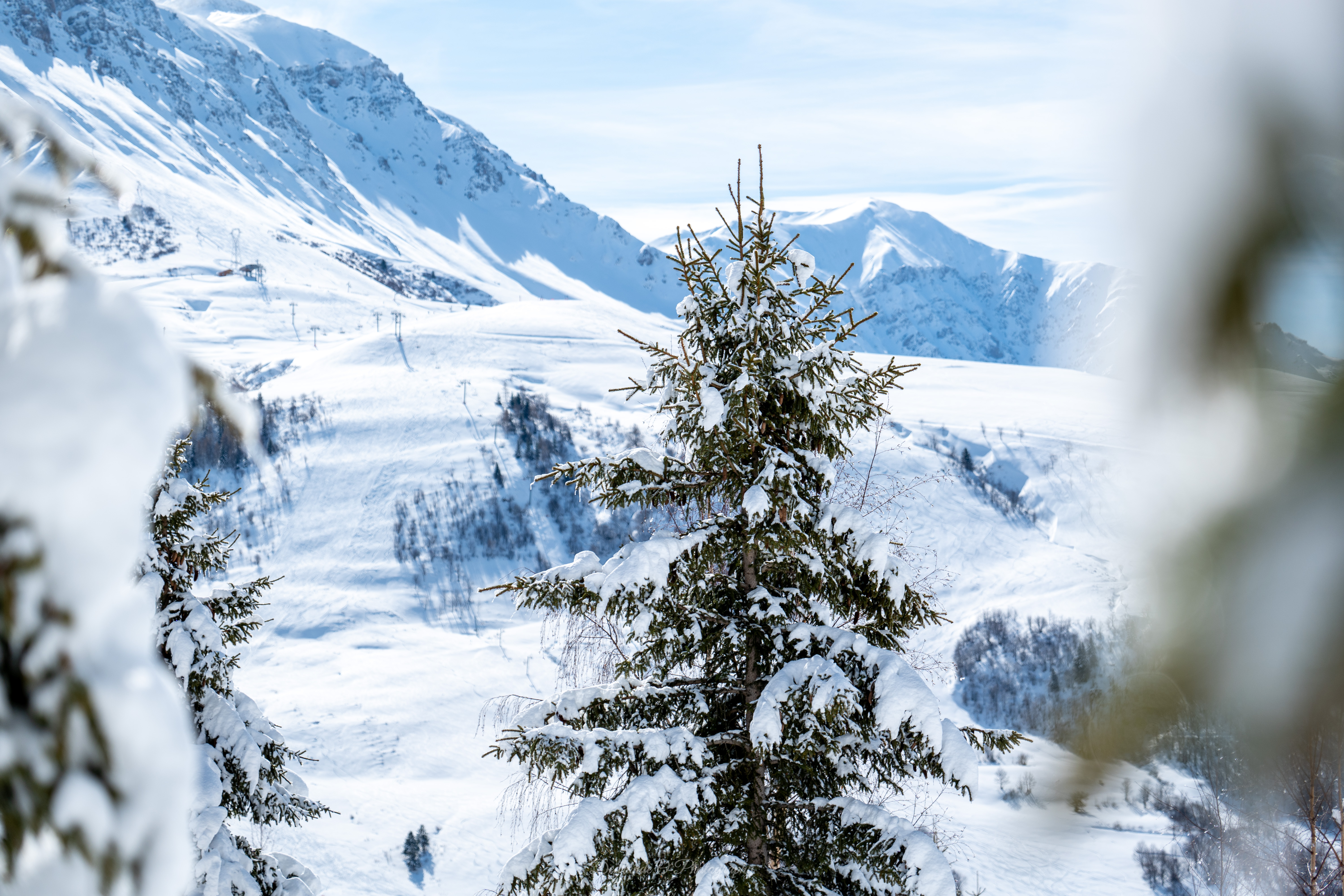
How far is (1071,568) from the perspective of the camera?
27.8 inches

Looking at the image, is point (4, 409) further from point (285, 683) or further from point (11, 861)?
point (285, 683)

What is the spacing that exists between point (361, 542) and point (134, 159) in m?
194

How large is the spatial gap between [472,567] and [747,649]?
53415mm

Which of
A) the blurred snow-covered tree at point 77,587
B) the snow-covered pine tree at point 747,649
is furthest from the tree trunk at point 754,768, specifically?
the blurred snow-covered tree at point 77,587

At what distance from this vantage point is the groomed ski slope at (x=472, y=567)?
0.88 meters

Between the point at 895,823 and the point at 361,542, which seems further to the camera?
the point at 361,542

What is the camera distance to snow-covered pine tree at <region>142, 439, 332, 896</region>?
6.45 m

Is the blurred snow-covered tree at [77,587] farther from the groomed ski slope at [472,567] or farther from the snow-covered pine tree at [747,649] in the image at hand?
the snow-covered pine tree at [747,649]

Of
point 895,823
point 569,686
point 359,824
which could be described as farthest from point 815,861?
point 359,824

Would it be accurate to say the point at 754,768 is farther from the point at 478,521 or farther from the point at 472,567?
the point at 478,521

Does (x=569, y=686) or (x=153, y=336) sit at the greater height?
(x=153, y=336)

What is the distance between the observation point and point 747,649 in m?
6.02

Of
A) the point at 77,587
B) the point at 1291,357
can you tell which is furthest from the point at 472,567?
the point at 1291,357

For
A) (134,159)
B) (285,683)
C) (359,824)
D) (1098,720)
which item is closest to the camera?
(1098,720)
